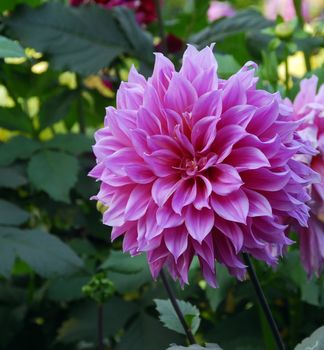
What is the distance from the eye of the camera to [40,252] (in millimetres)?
1117

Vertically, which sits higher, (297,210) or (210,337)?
(297,210)

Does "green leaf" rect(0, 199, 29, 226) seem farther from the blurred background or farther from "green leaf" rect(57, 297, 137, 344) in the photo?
"green leaf" rect(57, 297, 137, 344)

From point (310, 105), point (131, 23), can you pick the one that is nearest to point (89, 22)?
point (131, 23)

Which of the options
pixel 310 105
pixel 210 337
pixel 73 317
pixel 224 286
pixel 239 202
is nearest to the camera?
pixel 239 202

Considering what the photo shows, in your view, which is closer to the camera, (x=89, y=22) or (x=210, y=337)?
(x=210, y=337)

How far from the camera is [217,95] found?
73 centimetres

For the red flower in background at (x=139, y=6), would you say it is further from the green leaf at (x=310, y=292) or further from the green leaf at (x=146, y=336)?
the green leaf at (x=310, y=292)

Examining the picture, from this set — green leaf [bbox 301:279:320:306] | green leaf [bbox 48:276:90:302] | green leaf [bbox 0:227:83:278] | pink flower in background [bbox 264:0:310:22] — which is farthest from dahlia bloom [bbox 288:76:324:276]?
pink flower in background [bbox 264:0:310:22]

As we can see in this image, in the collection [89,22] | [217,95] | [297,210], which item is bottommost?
[89,22]

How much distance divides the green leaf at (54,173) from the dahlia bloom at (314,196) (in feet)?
1.45

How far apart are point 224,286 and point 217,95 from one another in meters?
0.41

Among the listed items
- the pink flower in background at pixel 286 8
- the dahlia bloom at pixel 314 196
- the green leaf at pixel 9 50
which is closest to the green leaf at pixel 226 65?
the dahlia bloom at pixel 314 196

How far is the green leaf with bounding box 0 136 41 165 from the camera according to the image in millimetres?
1330

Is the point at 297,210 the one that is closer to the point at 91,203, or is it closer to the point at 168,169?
the point at 168,169
